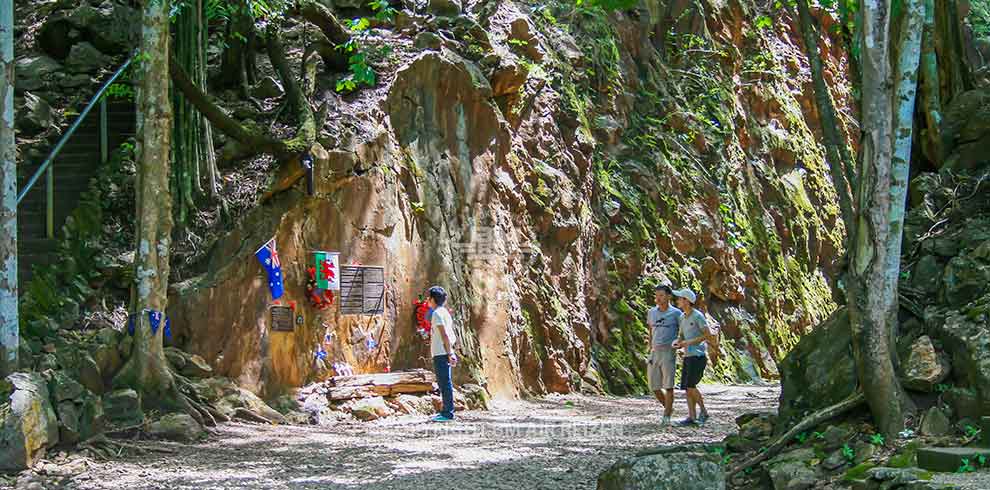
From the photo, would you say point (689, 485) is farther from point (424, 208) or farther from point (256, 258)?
point (424, 208)

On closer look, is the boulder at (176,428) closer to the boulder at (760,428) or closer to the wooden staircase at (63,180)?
the wooden staircase at (63,180)

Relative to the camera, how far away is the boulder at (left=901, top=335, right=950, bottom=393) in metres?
8.24

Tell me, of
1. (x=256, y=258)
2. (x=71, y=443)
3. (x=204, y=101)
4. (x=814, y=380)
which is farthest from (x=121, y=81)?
(x=814, y=380)

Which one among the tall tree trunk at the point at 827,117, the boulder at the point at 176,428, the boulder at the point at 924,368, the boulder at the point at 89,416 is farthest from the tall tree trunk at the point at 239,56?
the boulder at the point at 924,368

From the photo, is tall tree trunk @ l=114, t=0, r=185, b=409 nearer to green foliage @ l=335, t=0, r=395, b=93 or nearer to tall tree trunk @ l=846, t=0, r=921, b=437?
green foliage @ l=335, t=0, r=395, b=93

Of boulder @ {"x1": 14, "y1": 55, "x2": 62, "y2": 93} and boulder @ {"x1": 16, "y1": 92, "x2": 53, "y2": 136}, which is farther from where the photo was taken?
boulder @ {"x1": 14, "y1": 55, "x2": 62, "y2": 93}

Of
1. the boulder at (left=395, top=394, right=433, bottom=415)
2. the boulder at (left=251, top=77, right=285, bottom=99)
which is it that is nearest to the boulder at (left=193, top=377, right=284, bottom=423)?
the boulder at (left=395, top=394, right=433, bottom=415)

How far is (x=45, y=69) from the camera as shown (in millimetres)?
17203

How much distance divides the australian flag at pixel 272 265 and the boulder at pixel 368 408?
170cm

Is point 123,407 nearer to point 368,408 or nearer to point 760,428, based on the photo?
point 368,408

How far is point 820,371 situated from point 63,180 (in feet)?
33.7

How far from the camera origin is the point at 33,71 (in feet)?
56.5

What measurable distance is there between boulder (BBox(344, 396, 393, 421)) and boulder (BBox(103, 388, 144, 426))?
343 cm

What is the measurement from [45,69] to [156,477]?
10367 mm
